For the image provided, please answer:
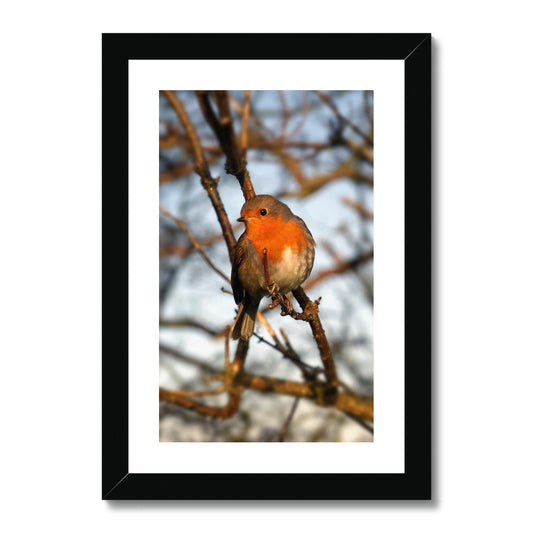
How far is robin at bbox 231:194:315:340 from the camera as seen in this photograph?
2328mm

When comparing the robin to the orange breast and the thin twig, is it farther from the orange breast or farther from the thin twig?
the thin twig

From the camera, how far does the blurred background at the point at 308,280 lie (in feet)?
7.78

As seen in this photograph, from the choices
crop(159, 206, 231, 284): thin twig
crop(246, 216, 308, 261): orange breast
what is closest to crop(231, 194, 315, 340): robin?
crop(246, 216, 308, 261): orange breast

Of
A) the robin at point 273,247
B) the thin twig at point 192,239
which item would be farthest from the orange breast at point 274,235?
the thin twig at point 192,239

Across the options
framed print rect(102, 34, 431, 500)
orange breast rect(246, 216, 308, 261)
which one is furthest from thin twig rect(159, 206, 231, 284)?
orange breast rect(246, 216, 308, 261)

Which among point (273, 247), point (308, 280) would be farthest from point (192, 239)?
point (308, 280)

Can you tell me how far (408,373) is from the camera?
93.9 inches

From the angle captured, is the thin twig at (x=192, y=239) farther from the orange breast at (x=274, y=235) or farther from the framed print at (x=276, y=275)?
the orange breast at (x=274, y=235)

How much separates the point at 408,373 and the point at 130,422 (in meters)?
1.07

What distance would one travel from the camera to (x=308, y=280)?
2.40 metres

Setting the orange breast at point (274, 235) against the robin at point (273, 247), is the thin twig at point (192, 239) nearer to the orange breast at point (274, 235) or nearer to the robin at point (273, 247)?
the robin at point (273, 247)

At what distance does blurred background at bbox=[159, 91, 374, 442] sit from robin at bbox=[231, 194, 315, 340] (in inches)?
1.9
